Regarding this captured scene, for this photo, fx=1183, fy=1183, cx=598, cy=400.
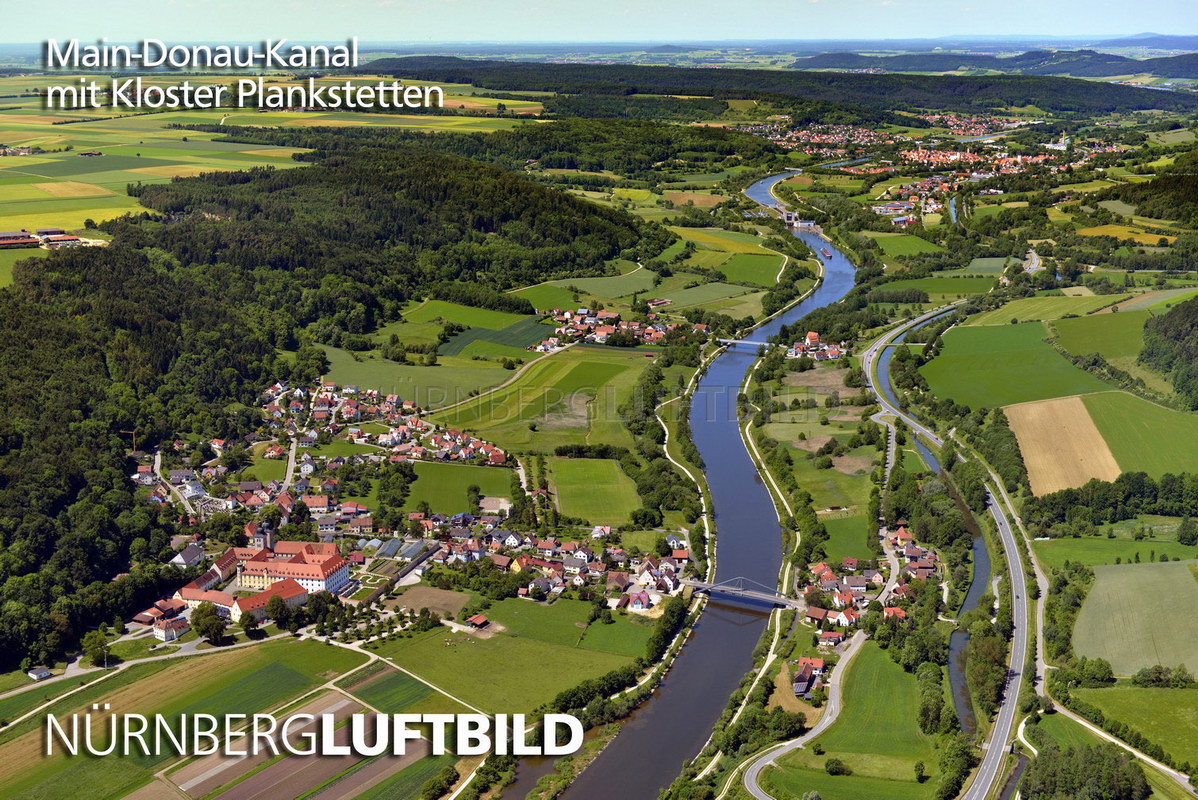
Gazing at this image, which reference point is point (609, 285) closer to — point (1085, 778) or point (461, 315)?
point (461, 315)

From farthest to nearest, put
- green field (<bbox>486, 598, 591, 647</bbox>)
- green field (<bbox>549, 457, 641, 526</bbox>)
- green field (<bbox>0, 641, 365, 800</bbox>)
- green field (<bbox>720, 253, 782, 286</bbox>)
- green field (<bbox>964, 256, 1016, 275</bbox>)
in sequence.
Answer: green field (<bbox>964, 256, 1016, 275</bbox>) < green field (<bbox>720, 253, 782, 286</bbox>) < green field (<bbox>549, 457, 641, 526</bbox>) < green field (<bbox>486, 598, 591, 647</bbox>) < green field (<bbox>0, 641, 365, 800</bbox>)

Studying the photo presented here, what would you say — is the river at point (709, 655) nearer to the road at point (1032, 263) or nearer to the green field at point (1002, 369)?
the green field at point (1002, 369)

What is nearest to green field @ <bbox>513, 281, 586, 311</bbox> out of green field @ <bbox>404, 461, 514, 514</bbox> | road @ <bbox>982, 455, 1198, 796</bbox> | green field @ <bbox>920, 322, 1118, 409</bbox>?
green field @ <bbox>920, 322, 1118, 409</bbox>

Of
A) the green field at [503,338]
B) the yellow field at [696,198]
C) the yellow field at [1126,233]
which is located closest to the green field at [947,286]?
the yellow field at [1126,233]

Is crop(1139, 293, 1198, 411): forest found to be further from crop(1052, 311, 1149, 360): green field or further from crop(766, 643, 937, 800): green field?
crop(766, 643, 937, 800): green field

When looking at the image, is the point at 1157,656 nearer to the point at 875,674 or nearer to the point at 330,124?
the point at 875,674

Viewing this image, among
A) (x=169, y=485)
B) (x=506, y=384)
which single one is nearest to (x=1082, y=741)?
(x=169, y=485)

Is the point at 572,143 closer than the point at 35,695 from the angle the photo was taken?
No
